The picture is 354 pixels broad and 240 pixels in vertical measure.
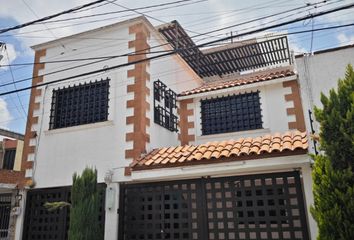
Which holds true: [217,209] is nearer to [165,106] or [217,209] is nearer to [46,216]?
[165,106]

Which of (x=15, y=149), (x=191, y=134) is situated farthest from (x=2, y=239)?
(x=15, y=149)

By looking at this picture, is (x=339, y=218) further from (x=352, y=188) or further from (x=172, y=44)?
(x=172, y=44)

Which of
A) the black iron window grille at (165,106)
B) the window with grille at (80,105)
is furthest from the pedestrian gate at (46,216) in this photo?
the black iron window grille at (165,106)

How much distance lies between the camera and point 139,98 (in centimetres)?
846

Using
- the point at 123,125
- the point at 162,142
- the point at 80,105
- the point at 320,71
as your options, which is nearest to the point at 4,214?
the point at 80,105

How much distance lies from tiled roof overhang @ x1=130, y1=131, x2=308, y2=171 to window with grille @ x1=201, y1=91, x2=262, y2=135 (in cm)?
248

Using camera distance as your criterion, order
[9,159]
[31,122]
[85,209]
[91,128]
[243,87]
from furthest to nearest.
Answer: [9,159] < [243,87] < [31,122] < [91,128] < [85,209]

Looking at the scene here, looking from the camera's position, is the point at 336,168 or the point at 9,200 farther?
the point at 9,200

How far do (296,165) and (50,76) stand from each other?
7.83m

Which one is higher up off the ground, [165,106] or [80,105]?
[165,106]

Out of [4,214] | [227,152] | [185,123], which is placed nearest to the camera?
[227,152]

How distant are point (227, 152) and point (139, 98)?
9.71 ft

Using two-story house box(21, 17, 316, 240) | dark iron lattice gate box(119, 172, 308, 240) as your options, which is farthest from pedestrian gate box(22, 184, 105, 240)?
dark iron lattice gate box(119, 172, 308, 240)

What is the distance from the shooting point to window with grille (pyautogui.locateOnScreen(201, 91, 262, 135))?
10.1 metres
